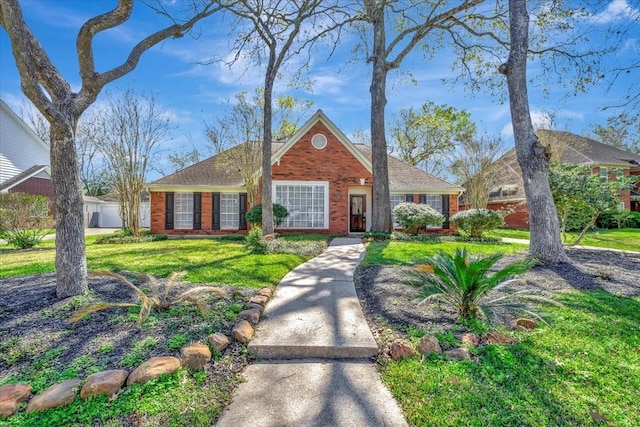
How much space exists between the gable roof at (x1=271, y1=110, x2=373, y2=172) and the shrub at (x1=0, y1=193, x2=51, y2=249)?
935 cm

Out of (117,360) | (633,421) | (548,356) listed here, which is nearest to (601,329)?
(548,356)

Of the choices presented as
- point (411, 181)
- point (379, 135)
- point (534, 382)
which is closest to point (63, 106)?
point (534, 382)

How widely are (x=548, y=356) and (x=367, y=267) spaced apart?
4.19 m

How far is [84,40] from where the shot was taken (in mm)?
4555

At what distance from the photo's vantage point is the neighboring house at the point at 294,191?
16.0 m

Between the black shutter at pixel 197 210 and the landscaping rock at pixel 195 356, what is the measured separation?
14.3m

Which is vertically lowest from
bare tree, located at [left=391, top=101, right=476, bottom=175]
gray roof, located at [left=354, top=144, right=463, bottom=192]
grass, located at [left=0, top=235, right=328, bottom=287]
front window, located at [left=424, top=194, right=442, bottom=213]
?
grass, located at [left=0, top=235, right=328, bottom=287]

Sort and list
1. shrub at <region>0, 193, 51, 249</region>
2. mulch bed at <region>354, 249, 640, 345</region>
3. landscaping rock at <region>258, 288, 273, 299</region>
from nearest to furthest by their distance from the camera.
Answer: mulch bed at <region>354, 249, 640, 345</region>, landscaping rock at <region>258, 288, 273, 299</region>, shrub at <region>0, 193, 51, 249</region>

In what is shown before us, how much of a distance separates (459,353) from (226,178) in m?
15.5

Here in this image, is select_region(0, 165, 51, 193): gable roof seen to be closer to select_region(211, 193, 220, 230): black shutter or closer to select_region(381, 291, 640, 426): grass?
select_region(211, 193, 220, 230): black shutter

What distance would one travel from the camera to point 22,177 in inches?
807

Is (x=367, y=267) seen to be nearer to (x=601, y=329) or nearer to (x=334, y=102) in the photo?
(x=601, y=329)

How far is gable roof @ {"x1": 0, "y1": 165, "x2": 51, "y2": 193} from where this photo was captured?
1927cm

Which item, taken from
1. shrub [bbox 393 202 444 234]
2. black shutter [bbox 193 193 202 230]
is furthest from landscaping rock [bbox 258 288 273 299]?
black shutter [bbox 193 193 202 230]
